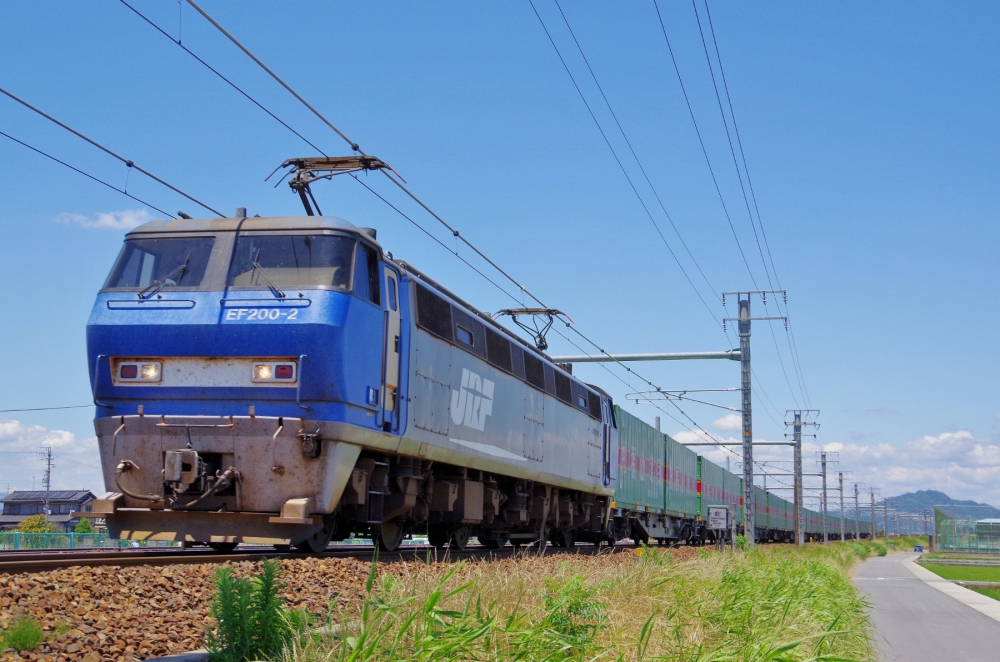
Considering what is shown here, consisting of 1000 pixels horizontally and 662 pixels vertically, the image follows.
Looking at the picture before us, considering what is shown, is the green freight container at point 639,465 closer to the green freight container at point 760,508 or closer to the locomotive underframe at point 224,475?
the locomotive underframe at point 224,475

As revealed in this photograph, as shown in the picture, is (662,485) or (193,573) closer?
(193,573)

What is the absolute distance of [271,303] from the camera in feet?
33.5

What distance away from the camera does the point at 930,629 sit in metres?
15.6

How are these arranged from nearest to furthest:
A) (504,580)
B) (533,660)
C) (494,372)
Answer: (533,660)
(504,580)
(494,372)

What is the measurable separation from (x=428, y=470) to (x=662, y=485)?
63.1 feet

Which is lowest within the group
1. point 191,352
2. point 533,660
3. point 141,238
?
point 533,660

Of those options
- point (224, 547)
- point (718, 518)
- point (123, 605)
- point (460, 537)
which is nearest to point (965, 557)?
point (718, 518)

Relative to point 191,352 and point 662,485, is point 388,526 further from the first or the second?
point 662,485

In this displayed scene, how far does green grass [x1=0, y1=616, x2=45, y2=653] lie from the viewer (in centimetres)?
545

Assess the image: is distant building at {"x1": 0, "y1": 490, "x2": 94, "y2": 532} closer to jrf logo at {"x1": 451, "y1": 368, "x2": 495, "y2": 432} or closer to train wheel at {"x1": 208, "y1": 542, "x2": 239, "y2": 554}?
jrf logo at {"x1": 451, "y1": 368, "x2": 495, "y2": 432}

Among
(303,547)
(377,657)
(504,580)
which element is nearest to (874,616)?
(303,547)

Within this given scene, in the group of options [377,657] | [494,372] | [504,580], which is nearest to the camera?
[377,657]

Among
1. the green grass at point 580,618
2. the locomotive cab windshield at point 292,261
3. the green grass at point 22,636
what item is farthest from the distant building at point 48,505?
the green grass at point 22,636

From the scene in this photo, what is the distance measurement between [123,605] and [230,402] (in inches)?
134
